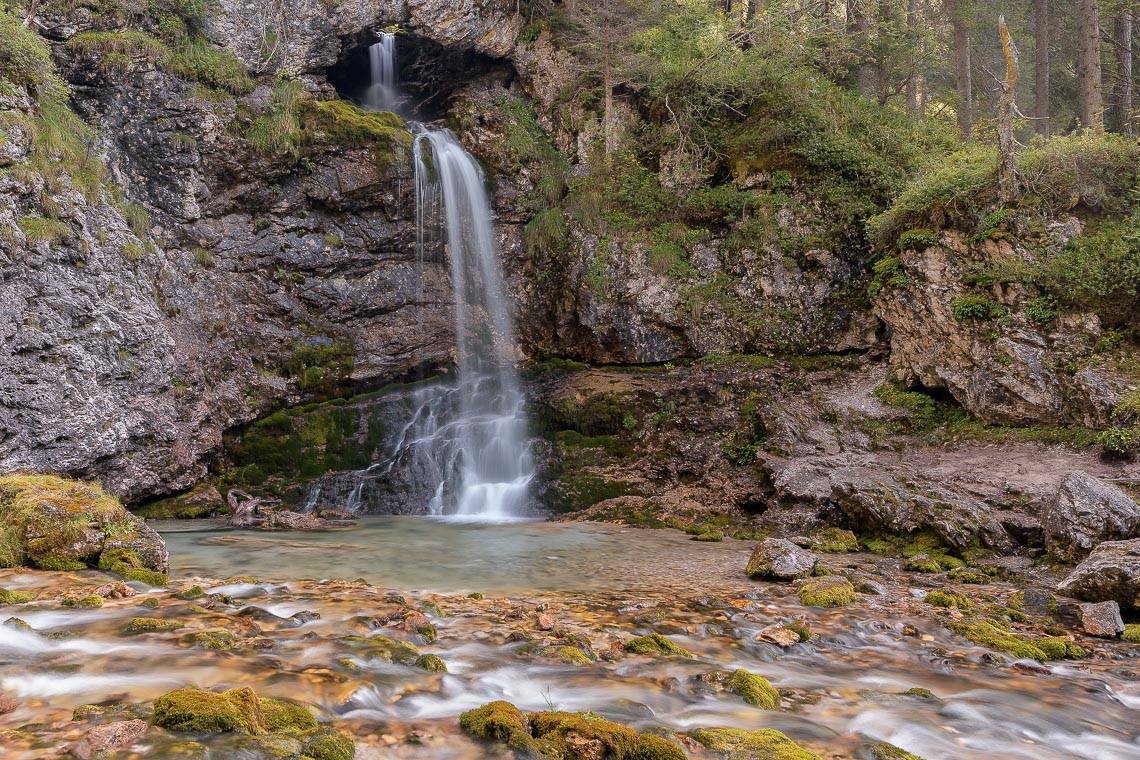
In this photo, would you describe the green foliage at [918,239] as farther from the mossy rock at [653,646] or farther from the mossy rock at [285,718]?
the mossy rock at [285,718]

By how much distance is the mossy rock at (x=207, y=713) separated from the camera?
2.98 metres

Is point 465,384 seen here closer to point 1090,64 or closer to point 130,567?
point 130,567

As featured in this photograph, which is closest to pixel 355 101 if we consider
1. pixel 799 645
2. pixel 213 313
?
pixel 213 313

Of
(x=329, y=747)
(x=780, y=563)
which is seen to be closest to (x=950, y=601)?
(x=780, y=563)

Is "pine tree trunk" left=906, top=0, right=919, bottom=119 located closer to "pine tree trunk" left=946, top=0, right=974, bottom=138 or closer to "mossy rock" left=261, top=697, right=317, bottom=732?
"pine tree trunk" left=946, top=0, right=974, bottom=138

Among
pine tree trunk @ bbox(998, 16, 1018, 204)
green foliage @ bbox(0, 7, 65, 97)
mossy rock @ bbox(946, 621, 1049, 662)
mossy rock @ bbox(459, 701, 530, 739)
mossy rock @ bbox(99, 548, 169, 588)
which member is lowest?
mossy rock @ bbox(946, 621, 1049, 662)

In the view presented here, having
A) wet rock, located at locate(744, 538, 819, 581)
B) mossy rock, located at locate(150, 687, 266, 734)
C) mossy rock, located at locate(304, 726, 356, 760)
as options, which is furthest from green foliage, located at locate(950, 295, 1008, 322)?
mossy rock, located at locate(150, 687, 266, 734)

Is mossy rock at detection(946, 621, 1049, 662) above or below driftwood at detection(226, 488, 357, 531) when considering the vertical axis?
above

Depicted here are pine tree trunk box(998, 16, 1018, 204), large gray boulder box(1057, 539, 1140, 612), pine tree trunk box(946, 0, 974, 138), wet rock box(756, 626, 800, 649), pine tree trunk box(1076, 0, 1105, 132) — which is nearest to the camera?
wet rock box(756, 626, 800, 649)

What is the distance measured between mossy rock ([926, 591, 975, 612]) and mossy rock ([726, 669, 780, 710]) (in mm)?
3189

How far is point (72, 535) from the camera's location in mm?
6441

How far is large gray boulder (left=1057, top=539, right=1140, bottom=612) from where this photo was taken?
20.2 feet

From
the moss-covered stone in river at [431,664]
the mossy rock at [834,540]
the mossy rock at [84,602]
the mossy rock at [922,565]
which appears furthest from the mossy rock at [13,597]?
the mossy rock at [922,565]

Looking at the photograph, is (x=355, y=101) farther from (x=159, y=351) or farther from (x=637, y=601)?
(x=637, y=601)
